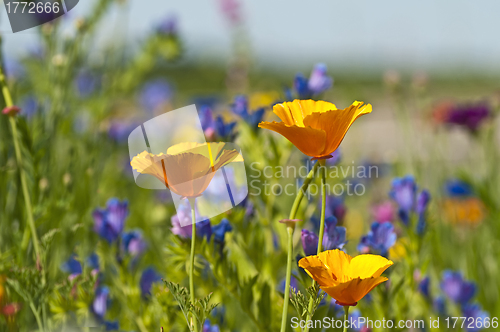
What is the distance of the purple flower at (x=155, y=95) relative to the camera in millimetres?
2270

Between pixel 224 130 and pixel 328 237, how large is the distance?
0.82 ft

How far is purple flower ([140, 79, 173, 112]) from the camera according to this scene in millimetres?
2270

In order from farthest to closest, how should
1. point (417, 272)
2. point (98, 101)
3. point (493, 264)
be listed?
point (98, 101)
point (493, 264)
point (417, 272)

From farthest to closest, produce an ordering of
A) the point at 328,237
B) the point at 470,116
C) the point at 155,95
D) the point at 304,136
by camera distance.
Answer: the point at 155,95, the point at 470,116, the point at 328,237, the point at 304,136

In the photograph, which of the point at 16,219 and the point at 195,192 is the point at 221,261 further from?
the point at 16,219

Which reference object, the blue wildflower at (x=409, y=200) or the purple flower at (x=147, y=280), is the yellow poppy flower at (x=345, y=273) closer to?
the blue wildflower at (x=409, y=200)

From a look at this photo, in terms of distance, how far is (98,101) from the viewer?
1.12m

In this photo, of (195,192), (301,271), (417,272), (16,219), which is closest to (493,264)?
(417,272)

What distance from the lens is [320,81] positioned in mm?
688

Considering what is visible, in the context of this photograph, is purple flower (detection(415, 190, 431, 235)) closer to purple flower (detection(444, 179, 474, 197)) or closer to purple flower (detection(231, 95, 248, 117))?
purple flower (detection(231, 95, 248, 117))

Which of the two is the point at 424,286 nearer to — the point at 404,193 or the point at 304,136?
the point at 404,193

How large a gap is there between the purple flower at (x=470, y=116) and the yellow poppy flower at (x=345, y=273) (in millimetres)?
847

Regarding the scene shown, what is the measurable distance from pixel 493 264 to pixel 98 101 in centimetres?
100

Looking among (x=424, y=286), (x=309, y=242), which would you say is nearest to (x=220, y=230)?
(x=309, y=242)
